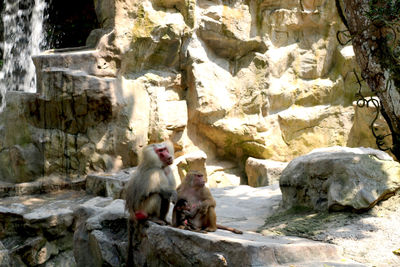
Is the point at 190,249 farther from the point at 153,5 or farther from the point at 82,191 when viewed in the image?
the point at 153,5

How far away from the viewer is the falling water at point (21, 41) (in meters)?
11.6

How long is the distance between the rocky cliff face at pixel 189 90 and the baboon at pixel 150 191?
15.1ft

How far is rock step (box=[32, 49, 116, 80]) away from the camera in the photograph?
9.30 metres

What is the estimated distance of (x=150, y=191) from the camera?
4.52 metres

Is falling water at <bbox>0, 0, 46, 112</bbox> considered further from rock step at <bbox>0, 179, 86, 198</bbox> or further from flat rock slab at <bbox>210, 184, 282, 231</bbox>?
flat rock slab at <bbox>210, 184, 282, 231</bbox>

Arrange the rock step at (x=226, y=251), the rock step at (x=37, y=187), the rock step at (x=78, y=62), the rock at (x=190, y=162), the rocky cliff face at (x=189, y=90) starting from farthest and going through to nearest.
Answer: the rock at (x=190, y=162) → the rock step at (x=78, y=62) → the rocky cliff face at (x=189, y=90) → the rock step at (x=37, y=187) → the rock step at (x=226, y=251)

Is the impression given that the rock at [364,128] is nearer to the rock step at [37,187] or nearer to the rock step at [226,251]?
the rock step at [37,187]

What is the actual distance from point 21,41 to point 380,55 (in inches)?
426

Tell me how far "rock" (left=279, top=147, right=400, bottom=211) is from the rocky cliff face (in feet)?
12.0

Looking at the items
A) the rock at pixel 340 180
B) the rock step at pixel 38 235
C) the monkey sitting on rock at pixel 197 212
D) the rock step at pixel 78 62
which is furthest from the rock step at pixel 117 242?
the rock step at pixel 78 62

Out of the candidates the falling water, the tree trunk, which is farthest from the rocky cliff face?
the tree trunk

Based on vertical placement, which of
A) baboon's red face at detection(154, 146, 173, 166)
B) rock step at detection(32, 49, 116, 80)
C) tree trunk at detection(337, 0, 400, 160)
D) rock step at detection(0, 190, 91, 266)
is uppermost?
rock step at detection(32, 49, 116, 80)

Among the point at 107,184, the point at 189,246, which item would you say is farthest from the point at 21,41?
the point at 189,246

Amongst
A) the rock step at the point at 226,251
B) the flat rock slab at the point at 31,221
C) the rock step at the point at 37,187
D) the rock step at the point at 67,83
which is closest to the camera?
the rock step at the point at 226,251
